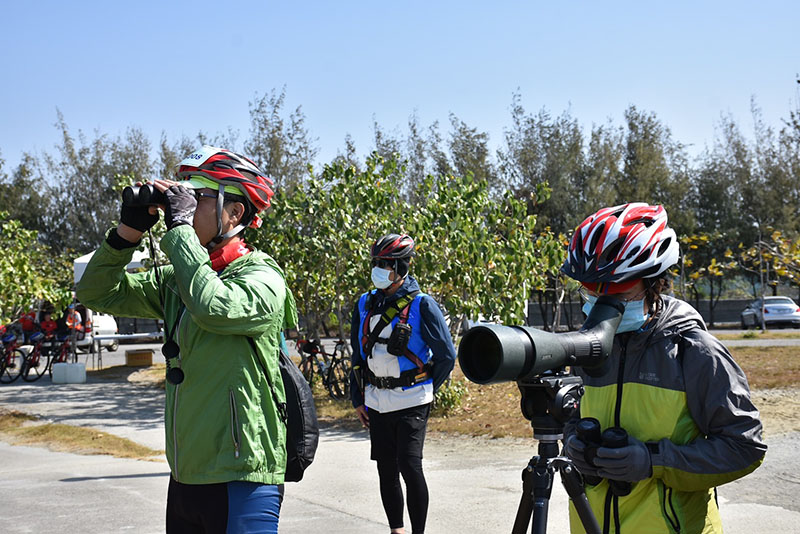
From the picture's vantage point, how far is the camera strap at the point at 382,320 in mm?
5734

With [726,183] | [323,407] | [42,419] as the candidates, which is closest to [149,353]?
[42,419]

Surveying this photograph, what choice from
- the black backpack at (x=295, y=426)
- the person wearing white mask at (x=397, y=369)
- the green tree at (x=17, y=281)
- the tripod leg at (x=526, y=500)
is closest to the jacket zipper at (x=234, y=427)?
the black backpack at (x=295, y=426)

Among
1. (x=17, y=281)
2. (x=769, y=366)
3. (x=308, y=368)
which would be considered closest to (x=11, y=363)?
(x=17, y=281)

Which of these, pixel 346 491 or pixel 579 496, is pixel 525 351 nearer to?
pixel 579 496

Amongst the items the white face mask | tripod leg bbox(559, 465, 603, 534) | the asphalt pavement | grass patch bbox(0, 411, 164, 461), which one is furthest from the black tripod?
grass patch bbox(0, 411, 164, 461)

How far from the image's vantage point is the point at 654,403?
2.56 meters

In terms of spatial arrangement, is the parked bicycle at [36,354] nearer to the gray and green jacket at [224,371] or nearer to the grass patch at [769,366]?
the grass patch at [769,366]

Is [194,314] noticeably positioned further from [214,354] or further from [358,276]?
[358,276]

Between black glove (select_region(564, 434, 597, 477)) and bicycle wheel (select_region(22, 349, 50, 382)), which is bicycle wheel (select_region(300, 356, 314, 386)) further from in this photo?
black glove (select_region(564, 434, 597, 477))

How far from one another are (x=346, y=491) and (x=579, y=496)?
17.4 ft

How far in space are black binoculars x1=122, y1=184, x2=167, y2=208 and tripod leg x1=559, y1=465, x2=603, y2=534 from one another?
63.3 inches

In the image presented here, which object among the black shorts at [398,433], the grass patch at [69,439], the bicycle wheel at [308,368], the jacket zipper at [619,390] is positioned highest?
the jacket zipper at [619,390]

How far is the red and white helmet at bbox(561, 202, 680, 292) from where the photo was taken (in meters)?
2.54

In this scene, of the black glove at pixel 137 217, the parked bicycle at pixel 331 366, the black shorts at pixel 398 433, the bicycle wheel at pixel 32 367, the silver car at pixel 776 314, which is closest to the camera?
the black glove at pixel 137 217
